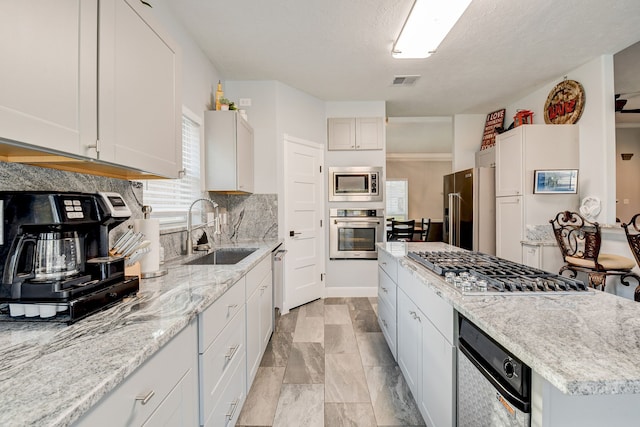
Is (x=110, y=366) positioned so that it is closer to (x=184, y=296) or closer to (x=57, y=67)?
(x=184, y=296)

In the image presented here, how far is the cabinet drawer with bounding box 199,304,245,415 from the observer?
1.17m

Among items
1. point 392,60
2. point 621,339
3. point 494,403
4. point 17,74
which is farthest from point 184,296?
point 392,60

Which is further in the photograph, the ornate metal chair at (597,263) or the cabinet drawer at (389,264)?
the ornate metal chair at (597,263)

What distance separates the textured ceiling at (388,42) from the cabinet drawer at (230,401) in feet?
8.04

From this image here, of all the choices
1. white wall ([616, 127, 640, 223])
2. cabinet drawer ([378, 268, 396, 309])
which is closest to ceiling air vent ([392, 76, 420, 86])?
cabinet drawer ([378, 268, 396, 309])

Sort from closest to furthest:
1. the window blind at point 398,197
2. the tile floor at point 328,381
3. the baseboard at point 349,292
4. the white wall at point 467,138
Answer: the tile floor at point 328,381, the baseboard at point 349,292, the white wall at point 467,138, the window blind at point 398,197

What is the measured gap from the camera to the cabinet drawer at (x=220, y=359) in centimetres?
117

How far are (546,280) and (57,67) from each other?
1.90 m

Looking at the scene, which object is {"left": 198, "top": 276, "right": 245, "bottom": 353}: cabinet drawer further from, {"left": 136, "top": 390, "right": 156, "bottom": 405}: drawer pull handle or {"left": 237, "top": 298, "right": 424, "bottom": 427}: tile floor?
{"left": 237, "top": 298, "right": 424, "bottom": 427}: tile floor

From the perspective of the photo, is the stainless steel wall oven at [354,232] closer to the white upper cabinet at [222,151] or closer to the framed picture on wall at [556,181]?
the white upper cabinet at [222,151]

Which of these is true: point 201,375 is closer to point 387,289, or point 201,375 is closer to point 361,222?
point 387,289

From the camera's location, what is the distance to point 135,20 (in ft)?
4.04

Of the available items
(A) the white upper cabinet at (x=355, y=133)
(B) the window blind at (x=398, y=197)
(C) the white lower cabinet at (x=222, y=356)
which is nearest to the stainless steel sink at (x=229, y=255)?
(C) the white lower cabinet at (x=222, y=356)

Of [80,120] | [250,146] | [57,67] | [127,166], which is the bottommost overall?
[127,166]
